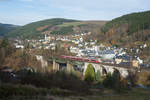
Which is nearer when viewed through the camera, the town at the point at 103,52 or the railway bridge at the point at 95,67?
the railway bridge at the point at 95,67

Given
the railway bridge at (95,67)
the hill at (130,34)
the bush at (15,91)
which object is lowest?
the railway bridge at (95,67)

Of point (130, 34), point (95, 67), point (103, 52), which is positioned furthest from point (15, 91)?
point (130, 34)

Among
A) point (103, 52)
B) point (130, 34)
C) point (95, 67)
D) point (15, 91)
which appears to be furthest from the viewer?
point (130, 34)

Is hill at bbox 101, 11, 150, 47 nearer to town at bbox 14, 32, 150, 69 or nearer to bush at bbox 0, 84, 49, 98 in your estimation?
town at bbox 14, 32, 150, 69

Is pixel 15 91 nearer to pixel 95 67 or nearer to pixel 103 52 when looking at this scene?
pixel 95 67

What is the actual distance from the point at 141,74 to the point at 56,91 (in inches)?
861

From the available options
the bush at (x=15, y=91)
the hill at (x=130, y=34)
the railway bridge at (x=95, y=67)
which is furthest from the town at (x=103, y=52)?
the bush at (x=15, y=91)

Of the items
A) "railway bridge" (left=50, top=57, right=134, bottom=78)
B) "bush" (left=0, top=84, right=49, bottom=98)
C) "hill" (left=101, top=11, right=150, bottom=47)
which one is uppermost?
"hill" (left=101, top=11, right=150, bottom=47)

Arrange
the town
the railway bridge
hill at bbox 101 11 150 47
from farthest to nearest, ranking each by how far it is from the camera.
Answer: hill at bbox 101 11 150 47 < the town < the railway bridge

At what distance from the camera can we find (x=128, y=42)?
65.0 meters

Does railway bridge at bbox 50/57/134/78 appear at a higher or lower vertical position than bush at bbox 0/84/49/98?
lower

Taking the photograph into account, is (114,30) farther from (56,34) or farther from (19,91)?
(19,91)

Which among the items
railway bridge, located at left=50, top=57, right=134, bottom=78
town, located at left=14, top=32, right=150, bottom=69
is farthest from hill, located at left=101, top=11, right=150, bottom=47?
railway bridge, located at left=50, top=57, right=134, bottom=78

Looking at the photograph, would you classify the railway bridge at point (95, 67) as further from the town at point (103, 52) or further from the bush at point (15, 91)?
the bush at point (15, 91)
